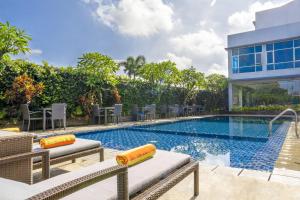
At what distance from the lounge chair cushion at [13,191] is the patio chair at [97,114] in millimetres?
9779

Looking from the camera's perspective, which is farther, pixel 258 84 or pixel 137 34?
pixel 258 84

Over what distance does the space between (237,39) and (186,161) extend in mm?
21180

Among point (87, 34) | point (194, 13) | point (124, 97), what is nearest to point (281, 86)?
point (194, 13)

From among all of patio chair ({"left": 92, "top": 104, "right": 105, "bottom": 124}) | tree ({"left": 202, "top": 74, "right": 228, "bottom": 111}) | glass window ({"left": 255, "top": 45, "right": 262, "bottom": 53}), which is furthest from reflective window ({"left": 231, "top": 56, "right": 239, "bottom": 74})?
patio chair ({"left": 92, "top": 104, "right": 105, "bottom": 124})

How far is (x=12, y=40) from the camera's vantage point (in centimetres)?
656

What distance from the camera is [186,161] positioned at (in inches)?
106

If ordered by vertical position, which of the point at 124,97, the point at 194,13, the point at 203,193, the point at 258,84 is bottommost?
the point at 203,193

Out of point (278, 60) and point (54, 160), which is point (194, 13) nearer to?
point (278, 60)

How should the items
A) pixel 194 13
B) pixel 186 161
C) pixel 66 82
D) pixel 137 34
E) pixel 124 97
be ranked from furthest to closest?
pixel 137 34
pixel 124 97
pixel 194 13
pixel 66 82
pixel 186 161

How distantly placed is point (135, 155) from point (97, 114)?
9.40 m

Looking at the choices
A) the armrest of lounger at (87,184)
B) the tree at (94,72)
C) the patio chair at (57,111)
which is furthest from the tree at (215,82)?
the armrest of lounger at (87,184)

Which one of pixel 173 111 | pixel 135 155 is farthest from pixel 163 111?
pixel 135 155

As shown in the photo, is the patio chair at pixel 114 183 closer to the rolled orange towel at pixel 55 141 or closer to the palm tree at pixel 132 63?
the rolled orange towel at pixel 55 141

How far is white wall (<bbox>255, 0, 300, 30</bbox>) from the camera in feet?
84.7
